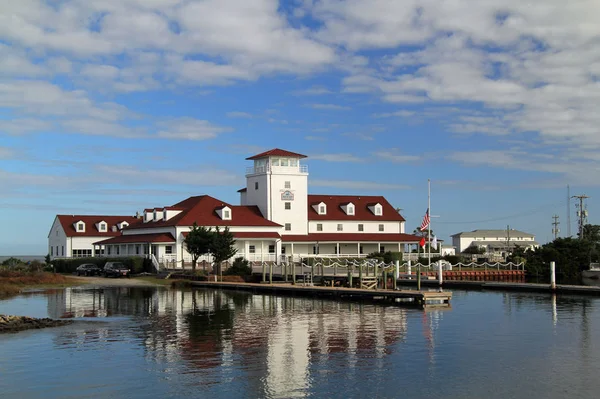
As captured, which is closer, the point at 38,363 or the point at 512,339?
the point at 38,363

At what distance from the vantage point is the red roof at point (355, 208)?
82.8 m

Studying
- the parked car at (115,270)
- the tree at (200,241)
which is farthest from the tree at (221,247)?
the parked car at (115,270)

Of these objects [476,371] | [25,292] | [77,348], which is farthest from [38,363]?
[25,292]

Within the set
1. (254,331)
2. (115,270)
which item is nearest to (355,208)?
(115,270)

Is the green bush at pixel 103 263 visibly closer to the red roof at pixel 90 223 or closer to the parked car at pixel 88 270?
the parked car at pixel 88 270

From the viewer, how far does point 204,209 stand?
7506 cm

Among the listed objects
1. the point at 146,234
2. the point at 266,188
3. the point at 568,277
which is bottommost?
the point at 568,277

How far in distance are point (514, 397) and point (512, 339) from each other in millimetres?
9495

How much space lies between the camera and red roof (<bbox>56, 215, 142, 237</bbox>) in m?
89.0

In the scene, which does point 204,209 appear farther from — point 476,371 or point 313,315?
point 476,371

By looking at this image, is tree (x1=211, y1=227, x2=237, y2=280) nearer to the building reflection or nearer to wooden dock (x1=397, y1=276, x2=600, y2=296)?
the building reflection

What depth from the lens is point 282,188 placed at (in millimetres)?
78062

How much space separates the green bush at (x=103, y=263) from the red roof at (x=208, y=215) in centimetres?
491

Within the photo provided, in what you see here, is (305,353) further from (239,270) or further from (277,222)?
(277,222)
